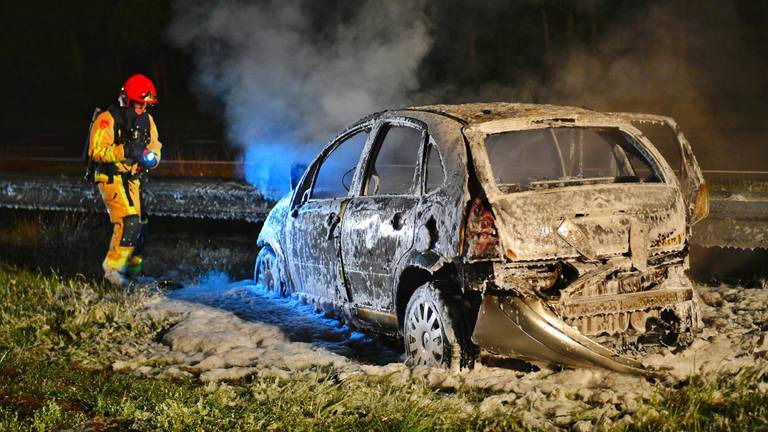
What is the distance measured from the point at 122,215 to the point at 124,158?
55 centimetres

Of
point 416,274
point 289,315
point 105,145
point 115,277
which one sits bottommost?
point 289,315

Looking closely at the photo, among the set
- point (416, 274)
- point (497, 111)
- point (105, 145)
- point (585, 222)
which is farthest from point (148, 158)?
point (585, 222)

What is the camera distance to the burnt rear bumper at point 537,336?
5.02 metres

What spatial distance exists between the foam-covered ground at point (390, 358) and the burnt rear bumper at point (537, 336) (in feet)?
0.42

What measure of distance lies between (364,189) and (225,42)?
244 inches

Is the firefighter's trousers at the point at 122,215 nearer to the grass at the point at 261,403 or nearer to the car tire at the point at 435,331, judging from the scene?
the grass at the point at 261,403

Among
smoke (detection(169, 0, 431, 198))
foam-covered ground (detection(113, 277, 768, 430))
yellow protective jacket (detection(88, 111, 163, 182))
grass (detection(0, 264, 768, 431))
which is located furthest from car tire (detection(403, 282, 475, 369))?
smoke (detection(169, 0, 431, 198))

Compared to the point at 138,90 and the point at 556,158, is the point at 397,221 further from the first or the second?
the point at 138,90

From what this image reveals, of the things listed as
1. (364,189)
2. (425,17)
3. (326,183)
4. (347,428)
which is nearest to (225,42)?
(425,17)

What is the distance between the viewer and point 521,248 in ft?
16.8

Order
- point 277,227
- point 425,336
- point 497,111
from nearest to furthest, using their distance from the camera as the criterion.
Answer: point 425,336, point 497,111, point 277,227

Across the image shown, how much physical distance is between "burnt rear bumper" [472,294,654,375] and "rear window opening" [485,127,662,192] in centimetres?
67

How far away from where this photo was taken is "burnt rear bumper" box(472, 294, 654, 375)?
5016mm

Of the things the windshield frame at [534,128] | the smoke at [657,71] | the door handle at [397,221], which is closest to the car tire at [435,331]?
the door handle at [397,221]
